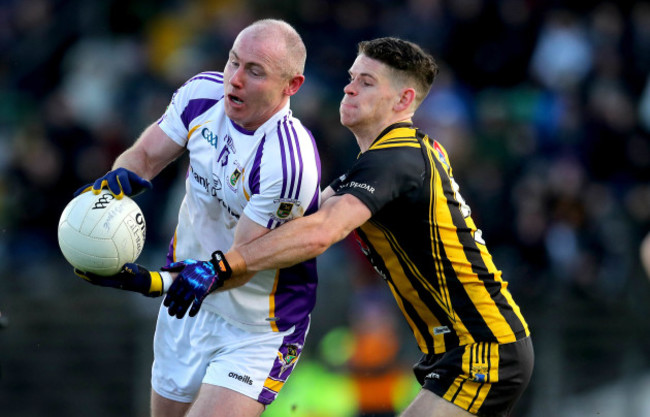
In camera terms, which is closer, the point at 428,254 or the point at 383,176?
the point at 383,176

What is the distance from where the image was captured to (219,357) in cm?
596

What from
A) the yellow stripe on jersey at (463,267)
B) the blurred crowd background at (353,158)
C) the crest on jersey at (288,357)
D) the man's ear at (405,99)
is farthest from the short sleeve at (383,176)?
the blurred crowd background at (353,158)

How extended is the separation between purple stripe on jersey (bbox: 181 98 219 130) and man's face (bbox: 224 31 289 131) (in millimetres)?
294

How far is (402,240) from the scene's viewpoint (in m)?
5.74

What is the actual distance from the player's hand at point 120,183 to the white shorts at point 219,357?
981 millimetres

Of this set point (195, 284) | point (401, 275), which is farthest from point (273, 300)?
point (195, 284)

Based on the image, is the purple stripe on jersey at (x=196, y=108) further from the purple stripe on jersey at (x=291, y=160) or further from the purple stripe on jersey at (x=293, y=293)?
the purple stripe on jersey at (x=293, y=293)

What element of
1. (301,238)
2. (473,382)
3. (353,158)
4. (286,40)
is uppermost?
(286,40)

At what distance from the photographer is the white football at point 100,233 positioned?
5355 millimetres

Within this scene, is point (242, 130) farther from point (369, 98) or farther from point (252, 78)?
point (369, 98)

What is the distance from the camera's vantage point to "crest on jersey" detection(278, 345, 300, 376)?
605 centimetres

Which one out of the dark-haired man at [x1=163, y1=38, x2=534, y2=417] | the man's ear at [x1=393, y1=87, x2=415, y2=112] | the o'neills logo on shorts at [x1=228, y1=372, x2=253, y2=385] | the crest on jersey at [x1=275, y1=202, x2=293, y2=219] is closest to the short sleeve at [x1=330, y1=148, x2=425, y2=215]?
the dark-haired man at [x1=163, y1=38, x2=534, y2=417]

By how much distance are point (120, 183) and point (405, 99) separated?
5.88 feet

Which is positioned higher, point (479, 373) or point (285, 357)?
point (479, 373)
